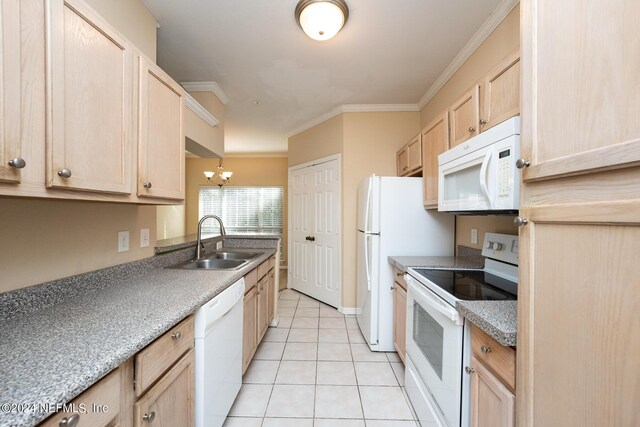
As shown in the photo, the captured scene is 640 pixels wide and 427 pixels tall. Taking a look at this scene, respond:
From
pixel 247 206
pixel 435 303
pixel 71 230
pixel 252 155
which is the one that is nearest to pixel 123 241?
pixel 71 230

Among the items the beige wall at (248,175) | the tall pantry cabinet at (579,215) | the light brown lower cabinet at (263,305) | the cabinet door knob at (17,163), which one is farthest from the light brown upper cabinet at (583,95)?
the beige wall at (248,175)

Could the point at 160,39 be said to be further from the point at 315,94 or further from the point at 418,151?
the point at 418,151

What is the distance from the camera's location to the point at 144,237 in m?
1.72

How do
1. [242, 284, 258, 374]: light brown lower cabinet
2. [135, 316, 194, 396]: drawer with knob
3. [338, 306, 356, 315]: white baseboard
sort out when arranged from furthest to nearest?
[338, 306, 356, 315]: white baseboard, [242, 284, 258, 374]: light brown lower cabinet, [135, 316, 194, 396]: drawer with knob

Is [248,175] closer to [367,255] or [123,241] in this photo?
[367,255]

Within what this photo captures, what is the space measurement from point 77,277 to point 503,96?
2316mm

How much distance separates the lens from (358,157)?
11.2 ft

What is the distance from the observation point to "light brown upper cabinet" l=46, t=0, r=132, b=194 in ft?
2.79

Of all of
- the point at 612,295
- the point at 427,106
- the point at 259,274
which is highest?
the point at 427,106

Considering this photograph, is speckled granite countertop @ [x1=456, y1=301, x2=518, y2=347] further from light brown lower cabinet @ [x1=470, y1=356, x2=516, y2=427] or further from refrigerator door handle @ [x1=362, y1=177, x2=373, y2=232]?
refrigerator door handle @ [x1=362, y1=177, x2=373, y2=232]

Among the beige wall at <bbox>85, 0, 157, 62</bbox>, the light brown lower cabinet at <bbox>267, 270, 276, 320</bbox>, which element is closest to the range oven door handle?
the light brown lower cabinet at <bbox>267, 270, 276, 320</bbox>

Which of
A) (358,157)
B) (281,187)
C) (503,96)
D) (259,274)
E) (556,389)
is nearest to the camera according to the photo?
(556,389)

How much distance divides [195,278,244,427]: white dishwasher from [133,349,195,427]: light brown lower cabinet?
44 millimetres

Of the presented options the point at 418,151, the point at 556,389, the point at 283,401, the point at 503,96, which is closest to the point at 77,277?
the point at 283,401
